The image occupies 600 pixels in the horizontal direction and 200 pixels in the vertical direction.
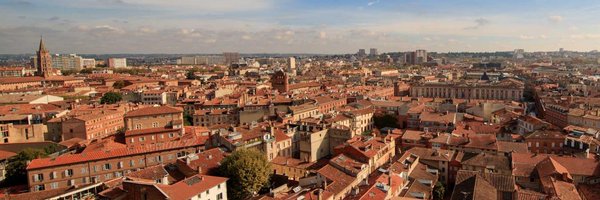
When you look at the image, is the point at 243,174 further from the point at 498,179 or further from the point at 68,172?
the point at 498,179

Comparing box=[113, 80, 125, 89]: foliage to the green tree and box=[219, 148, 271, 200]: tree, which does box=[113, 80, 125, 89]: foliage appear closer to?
the green tree

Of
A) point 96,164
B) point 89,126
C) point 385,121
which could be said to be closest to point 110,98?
point 89,126

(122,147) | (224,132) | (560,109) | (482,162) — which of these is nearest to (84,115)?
(122,147)

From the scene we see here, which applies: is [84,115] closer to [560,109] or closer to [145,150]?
[145,150]

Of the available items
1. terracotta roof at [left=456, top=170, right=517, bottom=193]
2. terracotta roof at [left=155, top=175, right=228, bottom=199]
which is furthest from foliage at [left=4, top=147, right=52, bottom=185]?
terracotta roof at [left=456, top=170, right=517, bottom=193]

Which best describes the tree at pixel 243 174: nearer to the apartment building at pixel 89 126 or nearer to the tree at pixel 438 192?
the tree at pixel 438 192

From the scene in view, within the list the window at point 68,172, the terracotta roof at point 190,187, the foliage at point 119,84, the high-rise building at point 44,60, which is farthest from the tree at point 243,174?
the high-rise building at point 44,60

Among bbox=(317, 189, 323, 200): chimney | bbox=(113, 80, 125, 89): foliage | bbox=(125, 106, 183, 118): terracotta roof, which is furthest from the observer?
bbox=(113, 80, 125, 89): foliage
